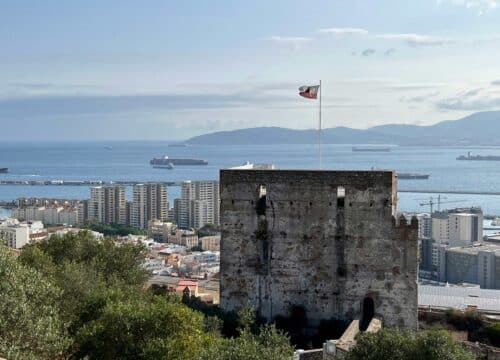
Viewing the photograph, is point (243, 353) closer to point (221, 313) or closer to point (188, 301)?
point (221, 313)

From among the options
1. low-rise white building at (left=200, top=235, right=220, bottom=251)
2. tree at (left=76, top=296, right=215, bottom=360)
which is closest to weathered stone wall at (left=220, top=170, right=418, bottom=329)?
tree at (left=76, top=296, right=215, bottom=360)

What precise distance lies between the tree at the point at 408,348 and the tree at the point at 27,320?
18.9 ft

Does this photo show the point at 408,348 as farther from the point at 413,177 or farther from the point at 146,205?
the point at 413,177

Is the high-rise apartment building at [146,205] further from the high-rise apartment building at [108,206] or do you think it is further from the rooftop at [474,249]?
the rooftop at [474,249]

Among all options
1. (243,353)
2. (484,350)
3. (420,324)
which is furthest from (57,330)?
(420,324)

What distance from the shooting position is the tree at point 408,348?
12258mm

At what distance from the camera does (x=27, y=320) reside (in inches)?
543

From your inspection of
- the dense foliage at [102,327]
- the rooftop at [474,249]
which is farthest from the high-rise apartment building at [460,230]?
the dense foliage at [102,327]

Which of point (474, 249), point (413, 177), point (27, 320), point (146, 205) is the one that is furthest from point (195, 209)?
point (27, 320)

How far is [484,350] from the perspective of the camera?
A: 17938 mm

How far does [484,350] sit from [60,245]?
14180 millimetres

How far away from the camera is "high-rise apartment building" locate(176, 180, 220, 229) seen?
5074 inches

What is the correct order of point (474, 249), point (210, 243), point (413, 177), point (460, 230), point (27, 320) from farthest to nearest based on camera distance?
1. point (413, 177)
2. point (210, 243)
3. point (460, 230)
4. point (474, 249)
5. point (27, 320)

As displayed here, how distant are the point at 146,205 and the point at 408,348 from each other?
389 ft
